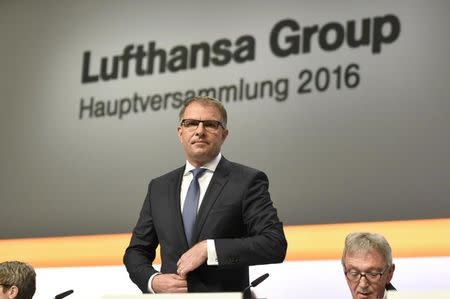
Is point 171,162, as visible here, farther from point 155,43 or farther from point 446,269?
point 446,269

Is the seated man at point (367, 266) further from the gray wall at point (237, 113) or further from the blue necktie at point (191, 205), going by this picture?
the gray wall at point (237, 113)

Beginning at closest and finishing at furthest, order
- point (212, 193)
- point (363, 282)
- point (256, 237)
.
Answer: point (363, 282), point (256, 237), point (212, 193)

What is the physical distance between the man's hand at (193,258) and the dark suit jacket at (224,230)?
0.05 metres

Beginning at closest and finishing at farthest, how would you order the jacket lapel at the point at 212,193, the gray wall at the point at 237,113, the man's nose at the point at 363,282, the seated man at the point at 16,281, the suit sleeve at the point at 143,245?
the man's nose at the point at 363,282 → the jacket lapel at the point at 212,193 → the suit sleeve at the point at 143,245 → the seated man at the point at 16,281 → the gray wall at the point at 237,113

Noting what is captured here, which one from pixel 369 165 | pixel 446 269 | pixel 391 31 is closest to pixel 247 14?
pixel 391 31

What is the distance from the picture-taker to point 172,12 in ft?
17.9

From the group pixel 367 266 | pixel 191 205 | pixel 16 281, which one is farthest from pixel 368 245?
pixel 16 281

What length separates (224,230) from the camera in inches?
108

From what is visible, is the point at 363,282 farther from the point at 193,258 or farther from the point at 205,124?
the point at 205,124

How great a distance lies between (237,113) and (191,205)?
88.4 inches

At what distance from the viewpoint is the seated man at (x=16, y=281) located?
323 cm

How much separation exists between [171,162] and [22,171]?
1200 millimetres

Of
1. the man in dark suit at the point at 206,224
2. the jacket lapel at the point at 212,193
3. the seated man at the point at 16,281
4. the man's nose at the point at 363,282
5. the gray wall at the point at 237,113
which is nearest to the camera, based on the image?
the man's nose at the point at 363,282

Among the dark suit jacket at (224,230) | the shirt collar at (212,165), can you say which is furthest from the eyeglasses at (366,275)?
the shirt collar at (212,165)
